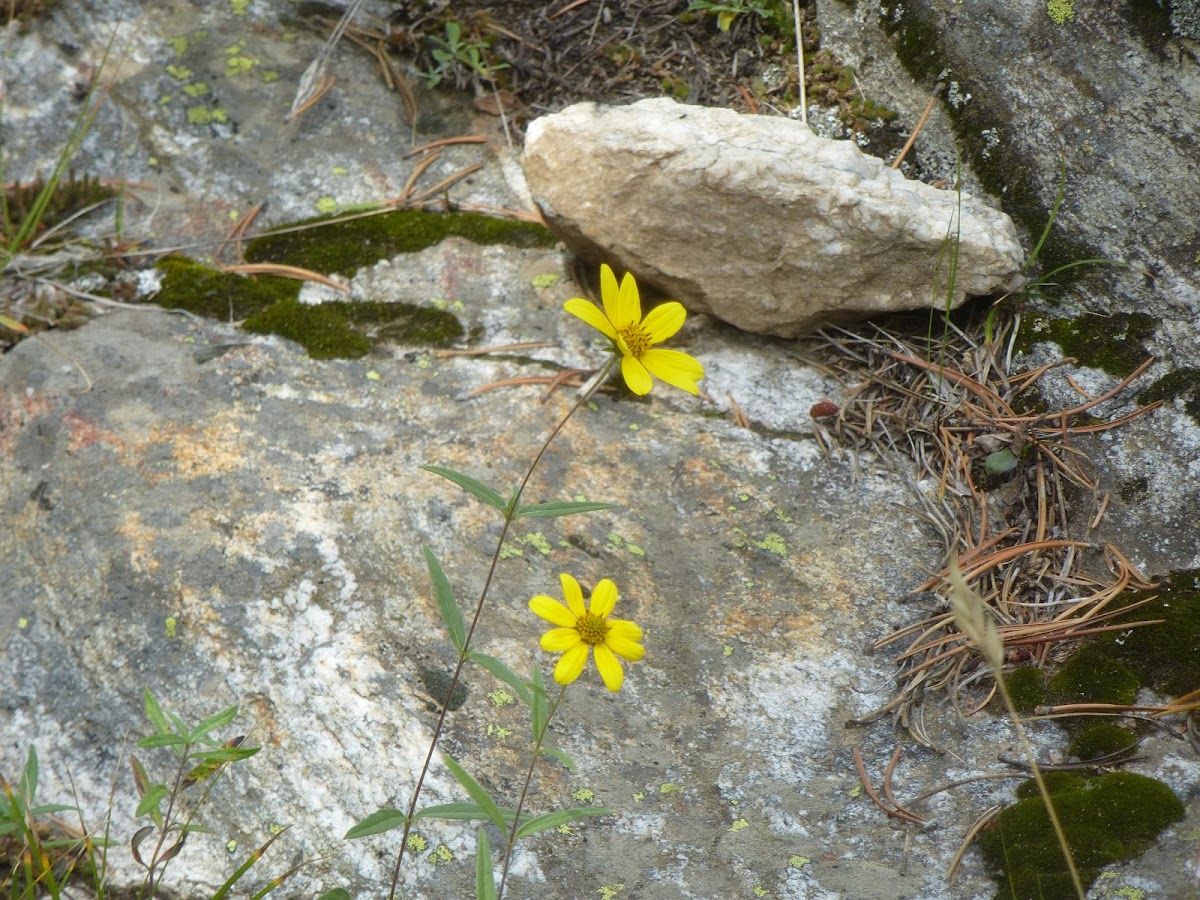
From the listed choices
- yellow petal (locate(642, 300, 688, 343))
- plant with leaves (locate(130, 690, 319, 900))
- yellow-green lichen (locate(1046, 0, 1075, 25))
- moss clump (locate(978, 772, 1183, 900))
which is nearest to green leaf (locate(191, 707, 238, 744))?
plant with leaves (locate(130, 690, 319, 900))

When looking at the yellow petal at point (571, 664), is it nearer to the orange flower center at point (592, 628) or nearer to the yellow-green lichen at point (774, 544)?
the orange flower center at point (592, 628)

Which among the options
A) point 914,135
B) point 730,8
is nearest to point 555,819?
point 914,135

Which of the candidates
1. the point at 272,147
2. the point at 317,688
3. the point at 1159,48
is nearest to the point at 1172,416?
the point at 1159,48

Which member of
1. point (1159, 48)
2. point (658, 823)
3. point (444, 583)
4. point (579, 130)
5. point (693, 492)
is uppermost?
point (1159, 48)

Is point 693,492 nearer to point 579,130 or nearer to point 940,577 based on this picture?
point 940,577

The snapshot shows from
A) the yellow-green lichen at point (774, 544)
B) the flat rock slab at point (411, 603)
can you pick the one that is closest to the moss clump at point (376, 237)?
the flat rock slab at point (411, 603)

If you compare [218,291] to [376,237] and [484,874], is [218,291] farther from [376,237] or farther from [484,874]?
[484,874]
